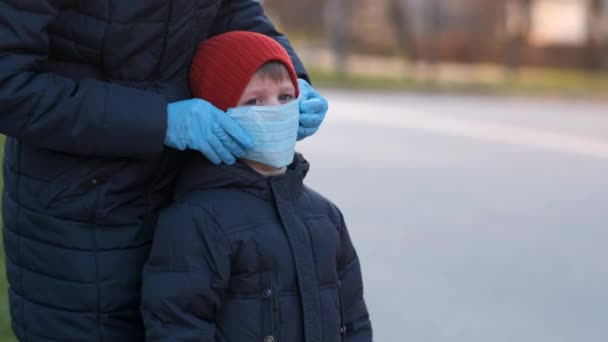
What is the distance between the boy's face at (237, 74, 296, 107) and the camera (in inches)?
108

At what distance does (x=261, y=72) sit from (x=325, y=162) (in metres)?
7.16

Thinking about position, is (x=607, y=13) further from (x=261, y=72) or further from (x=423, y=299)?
(x=261, y=72)

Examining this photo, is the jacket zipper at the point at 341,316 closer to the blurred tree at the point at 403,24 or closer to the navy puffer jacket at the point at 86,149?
the navy puffer jacket at the point at 86,149

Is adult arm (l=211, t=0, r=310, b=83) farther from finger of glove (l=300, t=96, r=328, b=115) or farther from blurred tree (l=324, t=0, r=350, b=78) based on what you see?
blurred tree (l=324, t=0, r=350, b=78)

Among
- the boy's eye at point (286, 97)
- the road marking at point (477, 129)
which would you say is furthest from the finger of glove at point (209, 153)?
the road marking at point (477, 129)

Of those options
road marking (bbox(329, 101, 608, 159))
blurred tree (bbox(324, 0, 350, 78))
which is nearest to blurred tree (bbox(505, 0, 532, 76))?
blurred tree (bbox(324, 0, 350, 78))

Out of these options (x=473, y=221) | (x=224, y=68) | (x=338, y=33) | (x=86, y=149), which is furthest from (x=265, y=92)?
(x=338, y=33)

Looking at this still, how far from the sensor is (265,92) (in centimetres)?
277

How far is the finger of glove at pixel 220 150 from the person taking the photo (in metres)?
2.63

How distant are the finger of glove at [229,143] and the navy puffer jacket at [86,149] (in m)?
0.13

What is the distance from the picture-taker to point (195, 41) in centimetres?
273

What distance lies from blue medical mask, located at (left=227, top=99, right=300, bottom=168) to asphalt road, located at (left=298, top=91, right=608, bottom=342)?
8.13 ft

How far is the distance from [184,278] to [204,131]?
0.30 m

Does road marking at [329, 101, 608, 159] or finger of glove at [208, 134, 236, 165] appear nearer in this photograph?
finger of glove at [208, 134, 236, 165]
